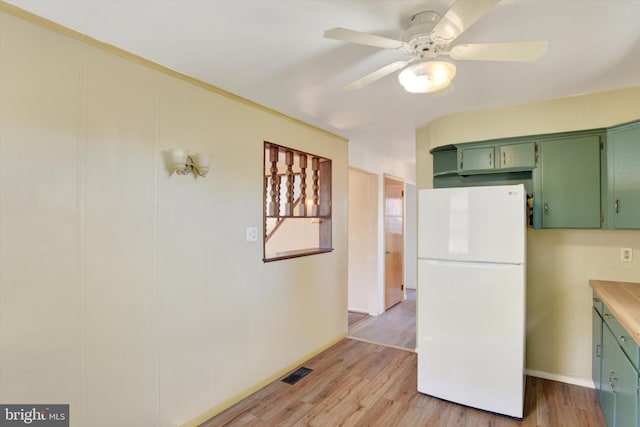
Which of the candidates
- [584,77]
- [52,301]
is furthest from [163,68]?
[584,77]

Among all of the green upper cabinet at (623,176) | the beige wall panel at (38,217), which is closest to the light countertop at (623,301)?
the green upper cabinet at (623,176)

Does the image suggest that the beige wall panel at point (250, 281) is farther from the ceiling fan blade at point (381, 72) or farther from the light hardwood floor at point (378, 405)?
the ceiling fan blade at point (381, 72)

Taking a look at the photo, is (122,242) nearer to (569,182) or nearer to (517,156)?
(517,156)

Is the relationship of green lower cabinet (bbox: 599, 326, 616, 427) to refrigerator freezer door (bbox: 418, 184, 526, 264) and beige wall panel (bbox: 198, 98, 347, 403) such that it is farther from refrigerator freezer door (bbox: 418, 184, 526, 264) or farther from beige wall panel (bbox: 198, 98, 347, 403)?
beige wall panel (bbox: 198, 98, 347, 403)

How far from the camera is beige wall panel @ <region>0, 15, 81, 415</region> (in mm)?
1480

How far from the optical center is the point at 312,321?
3.43 metres

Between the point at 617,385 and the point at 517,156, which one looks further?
the point at 517,156

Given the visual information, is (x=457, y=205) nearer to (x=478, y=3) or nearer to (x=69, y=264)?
(x=478, y=3)

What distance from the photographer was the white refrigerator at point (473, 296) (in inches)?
92.3

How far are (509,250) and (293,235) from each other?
2.90 metres

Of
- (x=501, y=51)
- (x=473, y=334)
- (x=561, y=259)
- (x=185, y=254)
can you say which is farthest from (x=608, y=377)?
(x=185, y=254)

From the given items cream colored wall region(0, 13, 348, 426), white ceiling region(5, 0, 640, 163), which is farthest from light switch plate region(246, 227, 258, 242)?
white ceiling region(5, 0, 640, 163)

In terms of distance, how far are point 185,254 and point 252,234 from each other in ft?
2.06

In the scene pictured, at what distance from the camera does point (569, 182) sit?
8.89ft
